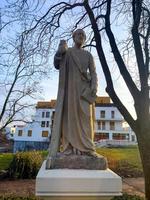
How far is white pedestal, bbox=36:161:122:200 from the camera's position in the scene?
4.09 meters

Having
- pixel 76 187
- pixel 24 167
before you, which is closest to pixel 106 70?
pixel 76 187

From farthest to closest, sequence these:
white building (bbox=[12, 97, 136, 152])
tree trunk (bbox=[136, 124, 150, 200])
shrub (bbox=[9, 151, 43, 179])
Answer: white building (bbox=[12, 97, 136, 152]) < shrub (bbox=[9, 151, 43, 179]) < tree trunk (bbox=[136, 124, 150, 200])

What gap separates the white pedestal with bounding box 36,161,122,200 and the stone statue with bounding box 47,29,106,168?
588mm

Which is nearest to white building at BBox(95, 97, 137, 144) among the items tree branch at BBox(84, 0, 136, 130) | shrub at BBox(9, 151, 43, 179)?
shrub at BBox(9, 151, 43, 179)

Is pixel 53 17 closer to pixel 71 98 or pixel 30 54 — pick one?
pixel 30 54

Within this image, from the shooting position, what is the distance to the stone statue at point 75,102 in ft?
15.8

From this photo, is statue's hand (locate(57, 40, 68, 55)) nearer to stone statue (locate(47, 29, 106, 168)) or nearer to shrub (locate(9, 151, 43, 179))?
stone statue (locate(47, 29, 106, 168))

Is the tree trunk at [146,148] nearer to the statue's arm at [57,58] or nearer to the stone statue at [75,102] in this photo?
the stone statue at [75,102]

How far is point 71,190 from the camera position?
13.5ft

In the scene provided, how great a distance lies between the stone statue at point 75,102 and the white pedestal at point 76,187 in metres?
0.59

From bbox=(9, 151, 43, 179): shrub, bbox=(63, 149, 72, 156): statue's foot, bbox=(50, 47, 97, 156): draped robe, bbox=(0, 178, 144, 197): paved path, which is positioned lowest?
bbox=(0, 178, 144, 197): paved path

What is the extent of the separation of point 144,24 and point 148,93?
2.54 m

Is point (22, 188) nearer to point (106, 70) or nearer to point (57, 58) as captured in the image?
point (106, 70)

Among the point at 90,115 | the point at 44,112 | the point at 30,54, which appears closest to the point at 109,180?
the point at 90,115
